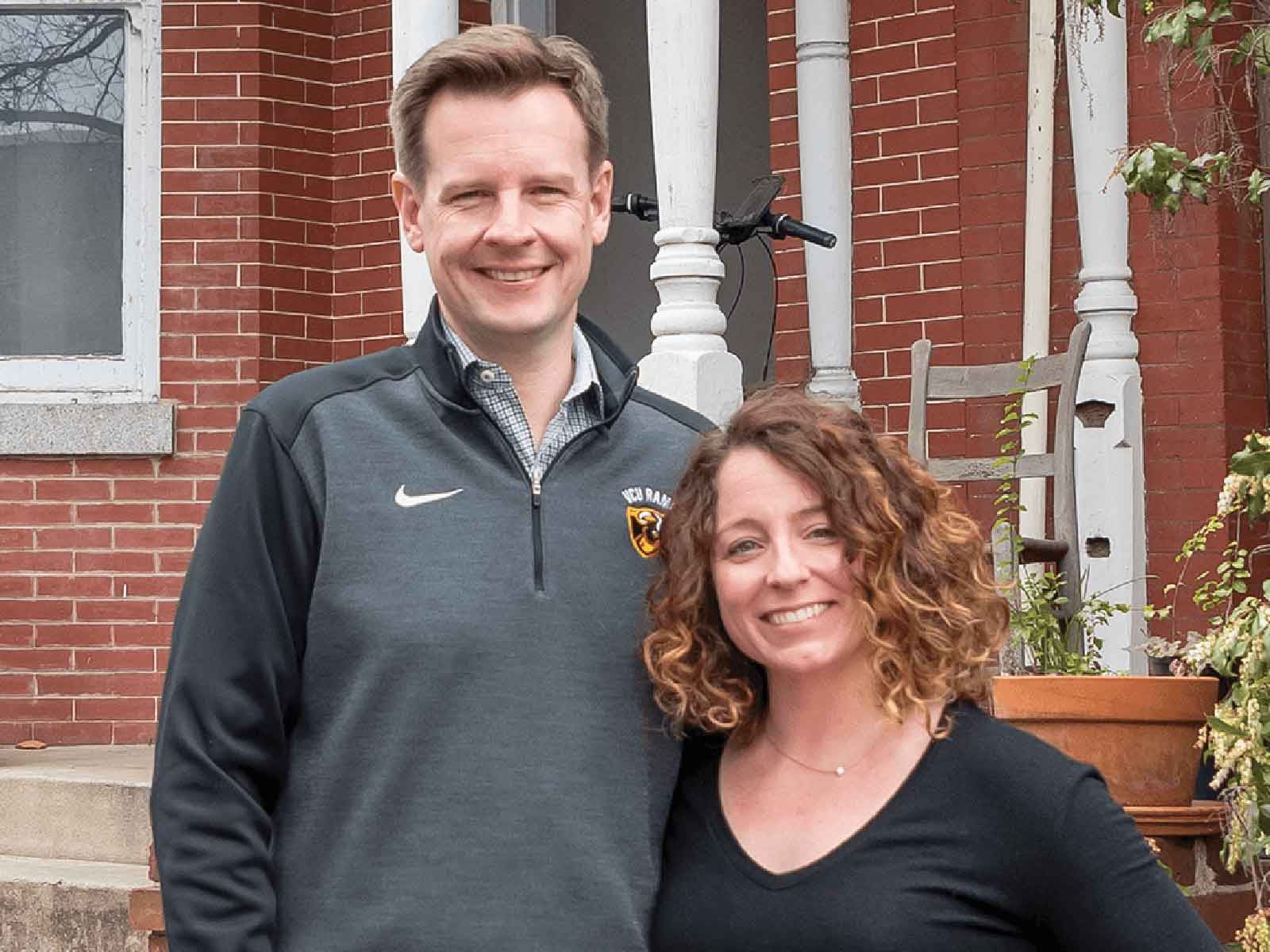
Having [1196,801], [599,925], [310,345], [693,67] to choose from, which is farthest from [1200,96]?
[599,925]

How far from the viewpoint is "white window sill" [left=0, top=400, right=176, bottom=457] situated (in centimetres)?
694

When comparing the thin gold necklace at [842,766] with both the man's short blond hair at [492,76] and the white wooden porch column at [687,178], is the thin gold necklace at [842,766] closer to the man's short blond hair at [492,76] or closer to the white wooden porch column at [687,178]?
the man's short blond hair at [492,76]

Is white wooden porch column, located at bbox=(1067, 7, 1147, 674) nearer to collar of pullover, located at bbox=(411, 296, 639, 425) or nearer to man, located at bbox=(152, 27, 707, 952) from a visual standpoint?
collar of pullover, located at bbox=(411, 296, 639, 425)

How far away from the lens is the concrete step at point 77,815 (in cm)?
525

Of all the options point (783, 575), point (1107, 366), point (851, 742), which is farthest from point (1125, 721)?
point (783, 575)

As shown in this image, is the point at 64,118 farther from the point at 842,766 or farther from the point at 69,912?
the point at 842,766

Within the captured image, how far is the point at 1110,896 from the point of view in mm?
2059

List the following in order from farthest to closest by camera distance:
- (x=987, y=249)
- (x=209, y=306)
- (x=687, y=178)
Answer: (x=209, y=306) → (x=987, y=249) → (x=687, y=178)

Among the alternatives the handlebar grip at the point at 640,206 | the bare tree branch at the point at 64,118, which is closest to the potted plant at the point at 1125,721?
Result: the handlebar grip at the point at 640,206

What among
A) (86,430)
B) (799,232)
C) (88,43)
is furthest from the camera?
(88,43)

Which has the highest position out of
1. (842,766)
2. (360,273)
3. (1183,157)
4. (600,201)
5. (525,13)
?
(525,13)

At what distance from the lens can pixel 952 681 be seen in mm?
2256

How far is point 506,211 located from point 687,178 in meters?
2.87

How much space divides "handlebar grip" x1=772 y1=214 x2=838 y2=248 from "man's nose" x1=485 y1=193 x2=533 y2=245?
386 centimetres
